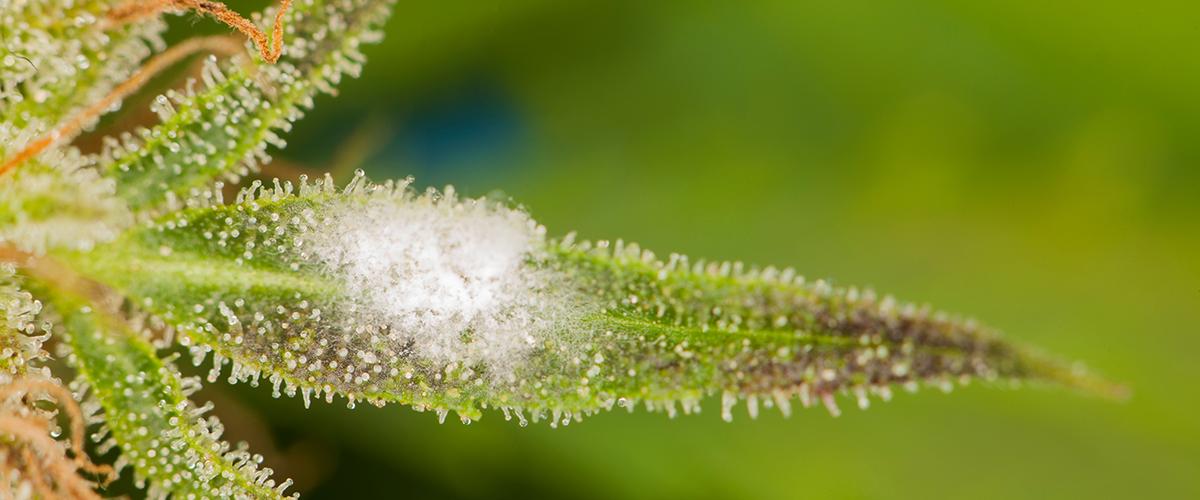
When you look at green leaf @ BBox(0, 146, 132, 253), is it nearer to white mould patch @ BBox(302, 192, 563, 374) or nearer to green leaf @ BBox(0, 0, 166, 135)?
green leaf @ BBox(0, 0, 166, 135)

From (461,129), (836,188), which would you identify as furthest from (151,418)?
(836,188)

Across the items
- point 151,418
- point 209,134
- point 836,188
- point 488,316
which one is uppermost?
point 836,188

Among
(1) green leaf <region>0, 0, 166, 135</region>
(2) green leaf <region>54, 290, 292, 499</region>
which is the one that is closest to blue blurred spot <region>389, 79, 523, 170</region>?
(1) green leaf <region>0, 0, 166, 135</region>

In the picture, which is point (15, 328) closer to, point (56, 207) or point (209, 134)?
point (56, 207)

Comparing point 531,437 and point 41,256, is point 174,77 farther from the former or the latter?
point 531,437

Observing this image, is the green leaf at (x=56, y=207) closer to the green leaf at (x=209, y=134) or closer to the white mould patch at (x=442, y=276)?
the green leaf at (x=209, y=134)

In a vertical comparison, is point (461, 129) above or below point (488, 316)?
above
